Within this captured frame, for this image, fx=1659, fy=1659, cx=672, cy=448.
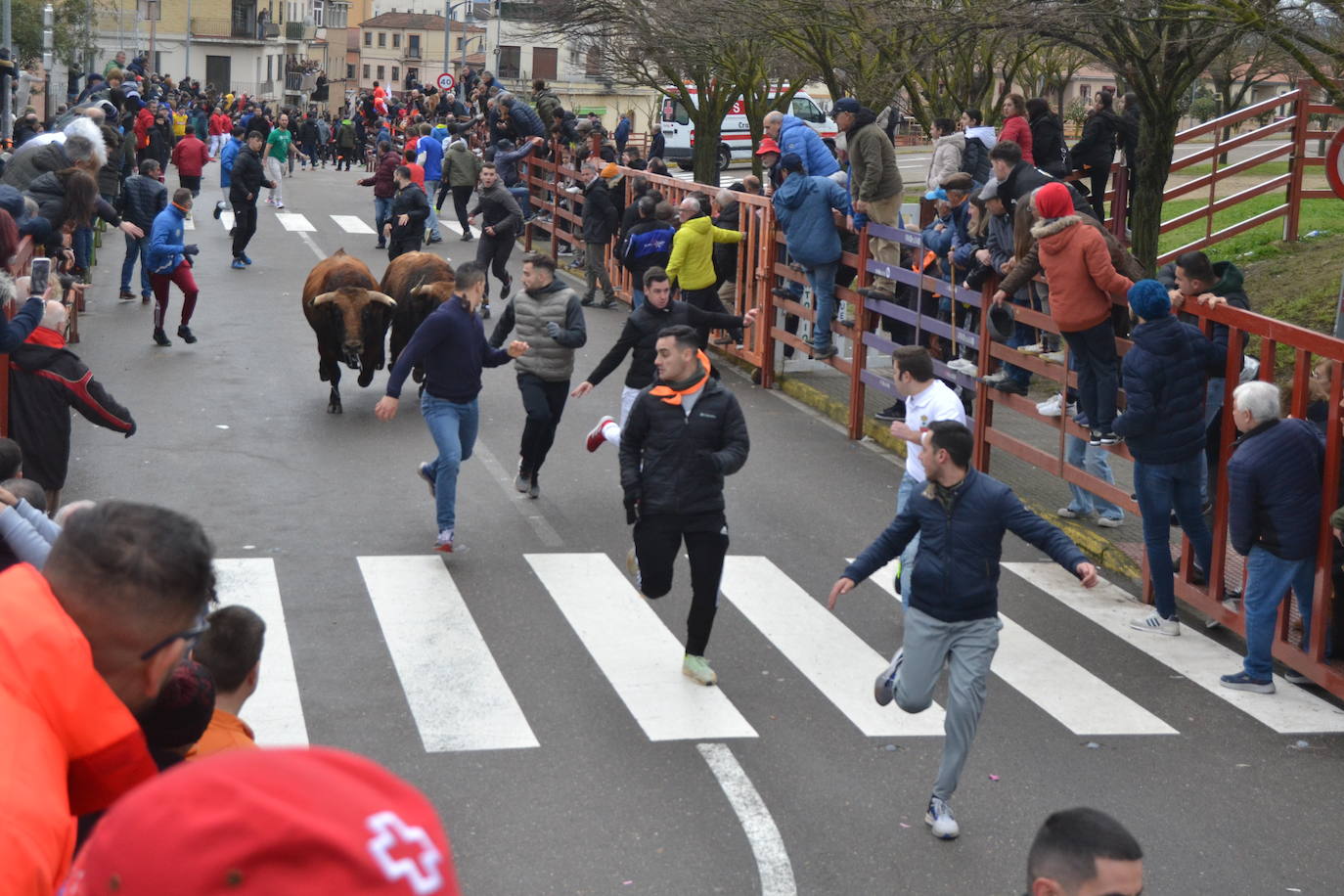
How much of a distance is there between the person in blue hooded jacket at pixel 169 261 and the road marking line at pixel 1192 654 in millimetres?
10570

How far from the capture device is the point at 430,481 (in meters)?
11.5

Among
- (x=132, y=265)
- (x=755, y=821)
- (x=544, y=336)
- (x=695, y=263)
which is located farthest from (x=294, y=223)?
(x=755, y=821)

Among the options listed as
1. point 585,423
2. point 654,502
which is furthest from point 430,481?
point 585,423

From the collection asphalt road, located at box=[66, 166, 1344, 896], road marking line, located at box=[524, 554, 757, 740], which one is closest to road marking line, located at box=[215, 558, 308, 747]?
asphalt road, located at box=[66, 166, 1344, 896]

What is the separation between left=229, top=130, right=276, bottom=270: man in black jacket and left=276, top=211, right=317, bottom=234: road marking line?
451 cm

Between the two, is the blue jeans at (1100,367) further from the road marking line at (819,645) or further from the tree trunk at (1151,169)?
the tree trunk at (1151,169)

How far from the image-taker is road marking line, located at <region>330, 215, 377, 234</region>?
30312mm

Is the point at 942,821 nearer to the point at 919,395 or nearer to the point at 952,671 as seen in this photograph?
the point at 952,671

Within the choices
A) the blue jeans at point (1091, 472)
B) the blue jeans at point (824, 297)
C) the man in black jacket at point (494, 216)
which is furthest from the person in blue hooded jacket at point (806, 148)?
the man in black jacket at point (494, 216)

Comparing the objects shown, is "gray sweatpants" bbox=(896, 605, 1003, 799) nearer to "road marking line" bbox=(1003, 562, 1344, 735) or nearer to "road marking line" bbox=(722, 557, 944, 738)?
"road marking line" bbox=(722, 557, 944, 738)

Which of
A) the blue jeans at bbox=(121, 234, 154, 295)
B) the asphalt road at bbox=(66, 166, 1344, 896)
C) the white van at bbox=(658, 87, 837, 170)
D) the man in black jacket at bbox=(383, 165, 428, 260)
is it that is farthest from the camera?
the white van at bbox=(658, 87, 837, 170)

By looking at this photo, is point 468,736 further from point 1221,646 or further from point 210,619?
point 1221,646

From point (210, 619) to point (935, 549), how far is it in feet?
11.7

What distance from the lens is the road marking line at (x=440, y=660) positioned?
8250 millimetres
